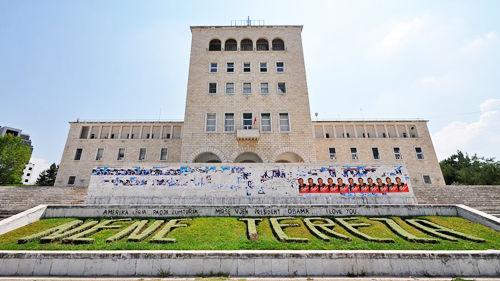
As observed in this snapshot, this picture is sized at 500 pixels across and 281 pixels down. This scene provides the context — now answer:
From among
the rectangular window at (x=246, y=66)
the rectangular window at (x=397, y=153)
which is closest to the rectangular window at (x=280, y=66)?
the rectangular window at (x=246, y=66)

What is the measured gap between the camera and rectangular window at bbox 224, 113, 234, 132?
21484mm

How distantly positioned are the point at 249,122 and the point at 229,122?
182cm

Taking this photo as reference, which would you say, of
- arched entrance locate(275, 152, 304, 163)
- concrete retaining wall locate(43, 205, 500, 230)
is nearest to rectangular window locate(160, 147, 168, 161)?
arched entrance locate(275, 152, 304, 163)

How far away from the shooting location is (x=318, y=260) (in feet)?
21.8

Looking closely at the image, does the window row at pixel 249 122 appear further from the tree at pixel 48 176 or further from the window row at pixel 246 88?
the tree at pixel 48 176

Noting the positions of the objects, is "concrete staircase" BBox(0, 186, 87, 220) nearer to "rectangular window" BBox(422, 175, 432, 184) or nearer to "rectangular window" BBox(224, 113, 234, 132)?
"rectangular window" BBox(224, 113, 234, 132)

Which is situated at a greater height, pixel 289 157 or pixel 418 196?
pixel 289 157

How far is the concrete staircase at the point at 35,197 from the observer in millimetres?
13430

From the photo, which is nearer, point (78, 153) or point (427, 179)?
point (427, 179)

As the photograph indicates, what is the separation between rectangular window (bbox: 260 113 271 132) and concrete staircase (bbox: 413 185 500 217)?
39.4ft

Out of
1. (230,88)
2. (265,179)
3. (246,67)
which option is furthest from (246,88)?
(265,179)

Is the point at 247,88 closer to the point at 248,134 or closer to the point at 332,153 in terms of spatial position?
the point at 248,134

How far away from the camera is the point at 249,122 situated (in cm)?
2173

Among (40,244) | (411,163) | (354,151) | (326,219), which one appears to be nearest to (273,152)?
(326,219)
